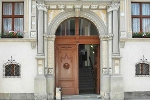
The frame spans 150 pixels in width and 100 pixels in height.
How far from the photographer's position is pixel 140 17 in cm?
1430

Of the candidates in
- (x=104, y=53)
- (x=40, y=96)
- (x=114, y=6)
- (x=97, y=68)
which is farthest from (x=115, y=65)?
(x=40, y=96)

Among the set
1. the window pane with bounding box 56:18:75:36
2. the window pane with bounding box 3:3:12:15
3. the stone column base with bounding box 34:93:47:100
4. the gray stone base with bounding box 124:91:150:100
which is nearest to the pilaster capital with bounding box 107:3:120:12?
the window pane with bounding box 56:18:75:36

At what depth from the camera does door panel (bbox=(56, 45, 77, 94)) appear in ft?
47.4

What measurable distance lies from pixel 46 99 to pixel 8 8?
4840mm

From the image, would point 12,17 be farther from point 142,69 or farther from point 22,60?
point 142,69

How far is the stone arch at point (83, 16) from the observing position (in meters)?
13.9

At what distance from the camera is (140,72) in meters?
14.0

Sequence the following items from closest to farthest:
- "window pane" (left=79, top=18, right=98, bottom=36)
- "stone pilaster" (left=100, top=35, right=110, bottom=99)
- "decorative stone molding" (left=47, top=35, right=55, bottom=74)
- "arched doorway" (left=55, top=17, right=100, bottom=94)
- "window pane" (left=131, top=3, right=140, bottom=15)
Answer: "stone pilaster" (left=100, top=35, right=110, bottom=99)
"decorative stone molding" (left=47, top=35, right=55, bottom=74)
"window pane" (left=131, top=3, right=140, bottom=15)
"arched doorway" (left=55, top=17, right=100, bottom=94)
"window pane" (left=79, top=18, right=98, bottom=36)

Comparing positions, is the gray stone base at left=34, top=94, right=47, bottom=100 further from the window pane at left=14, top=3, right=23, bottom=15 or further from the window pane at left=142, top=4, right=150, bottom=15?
the window pane at left=142, top=4, right=150, bottom=15

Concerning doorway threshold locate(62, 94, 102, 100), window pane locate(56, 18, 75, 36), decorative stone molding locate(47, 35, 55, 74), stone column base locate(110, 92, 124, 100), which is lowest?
doorway threshold locate(62, 94, 102, 100)

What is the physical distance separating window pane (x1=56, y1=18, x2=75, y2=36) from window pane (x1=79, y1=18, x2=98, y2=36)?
0.41 metres

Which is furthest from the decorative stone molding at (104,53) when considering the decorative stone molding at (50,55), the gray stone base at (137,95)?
the decorative stone molding at (50,55)

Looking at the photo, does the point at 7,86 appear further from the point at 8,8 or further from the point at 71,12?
the point at 71,12

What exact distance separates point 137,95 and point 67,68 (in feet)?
12.2
